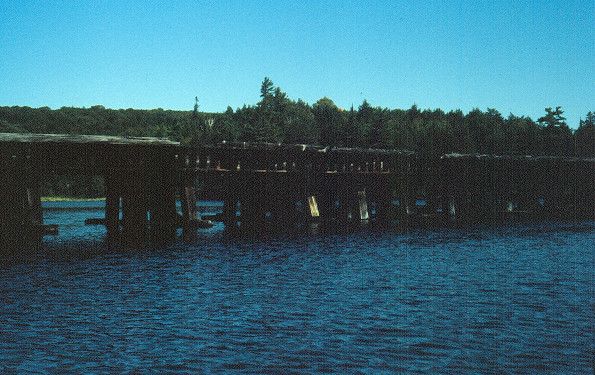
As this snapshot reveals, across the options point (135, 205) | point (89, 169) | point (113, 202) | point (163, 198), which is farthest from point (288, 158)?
point (89, 169)

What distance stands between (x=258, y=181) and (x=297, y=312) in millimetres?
26442

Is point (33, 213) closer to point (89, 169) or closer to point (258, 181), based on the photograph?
point (89, 169)

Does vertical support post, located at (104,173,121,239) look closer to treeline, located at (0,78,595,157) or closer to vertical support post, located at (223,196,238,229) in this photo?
vertical support post, located at (223,196,238,229)

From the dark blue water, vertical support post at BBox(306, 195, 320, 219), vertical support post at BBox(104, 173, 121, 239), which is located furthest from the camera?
vertical support post at BBox(306, 195, 320, 219)

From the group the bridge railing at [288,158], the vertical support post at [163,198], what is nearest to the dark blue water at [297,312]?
the vertical support post at [163,198]

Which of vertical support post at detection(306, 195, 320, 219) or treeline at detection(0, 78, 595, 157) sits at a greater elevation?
treeline at detection(0, 78, 595, 157)

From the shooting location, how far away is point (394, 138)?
4862 inches

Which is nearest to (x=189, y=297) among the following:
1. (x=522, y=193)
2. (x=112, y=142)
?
(x=112, y=142)

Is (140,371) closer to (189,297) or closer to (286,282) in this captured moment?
(189,297)

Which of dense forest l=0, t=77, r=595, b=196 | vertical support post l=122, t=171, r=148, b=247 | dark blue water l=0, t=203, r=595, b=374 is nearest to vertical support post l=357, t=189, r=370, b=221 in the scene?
vertical support post l=122, t=171, r=148, b=247

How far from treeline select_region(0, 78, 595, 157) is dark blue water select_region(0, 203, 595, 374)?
2923 inches

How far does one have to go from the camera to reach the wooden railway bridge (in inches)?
1252

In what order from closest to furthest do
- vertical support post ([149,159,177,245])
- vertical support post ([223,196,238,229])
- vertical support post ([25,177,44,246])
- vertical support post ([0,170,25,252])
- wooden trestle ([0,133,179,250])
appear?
vertical support post ([0,170,25,252])
wooden trestle ([0,133,179,250])
vertical support post ([25,177,44,246])
vertical support post ([149,159,177,245])
vertical support post ([223,196,238,229])

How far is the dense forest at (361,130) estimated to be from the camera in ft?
383
